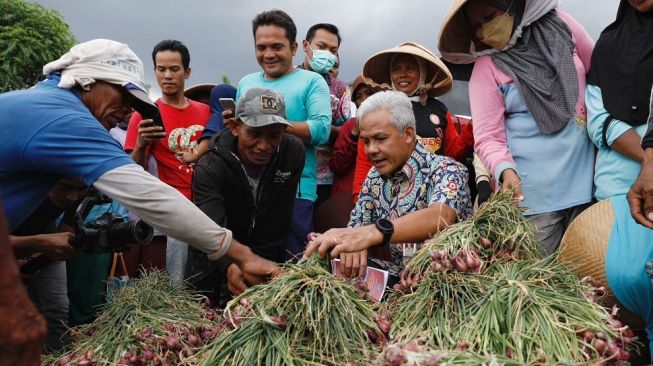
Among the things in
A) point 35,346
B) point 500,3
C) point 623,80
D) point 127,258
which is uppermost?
point 500,3

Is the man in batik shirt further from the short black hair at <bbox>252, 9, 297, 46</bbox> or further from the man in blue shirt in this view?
the short black hair at <bbox>252, 9, 297, 46</bbox>

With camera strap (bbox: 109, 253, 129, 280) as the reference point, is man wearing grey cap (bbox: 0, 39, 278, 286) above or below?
above

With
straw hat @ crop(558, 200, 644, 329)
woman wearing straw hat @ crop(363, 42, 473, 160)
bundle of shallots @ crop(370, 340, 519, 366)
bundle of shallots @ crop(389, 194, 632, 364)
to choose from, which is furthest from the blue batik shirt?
bundle of shallots @ crop(370, 340, 519, 366)

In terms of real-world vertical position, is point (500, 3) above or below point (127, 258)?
above

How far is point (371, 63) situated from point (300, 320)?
2.54m

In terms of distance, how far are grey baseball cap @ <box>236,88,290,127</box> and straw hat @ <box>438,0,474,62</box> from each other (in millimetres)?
1000

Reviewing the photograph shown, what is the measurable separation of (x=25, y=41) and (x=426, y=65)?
10.9 meters

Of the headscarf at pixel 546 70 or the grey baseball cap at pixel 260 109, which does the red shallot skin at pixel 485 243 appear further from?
the grey baseball cap at pixel 260 109

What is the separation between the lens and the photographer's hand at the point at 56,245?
9.92ft

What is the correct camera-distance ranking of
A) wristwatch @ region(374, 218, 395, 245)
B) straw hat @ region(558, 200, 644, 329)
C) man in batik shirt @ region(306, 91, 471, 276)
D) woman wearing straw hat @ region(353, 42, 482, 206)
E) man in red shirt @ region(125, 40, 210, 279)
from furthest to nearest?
man in red shirt @ region(125, 40, 210, 279), woman wearing straw hat @ region(353, 42, 482, 206), man in batik shirt @ region(306, 91, 471, 276), wristwatch @ region(374, 218, 395, 245), straw hat @ region(558, 200, 644, 329)

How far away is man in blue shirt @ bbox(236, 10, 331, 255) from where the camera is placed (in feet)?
13.1

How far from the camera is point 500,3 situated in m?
3.23

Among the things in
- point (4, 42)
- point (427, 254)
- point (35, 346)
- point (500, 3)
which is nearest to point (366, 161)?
point (500, 3)

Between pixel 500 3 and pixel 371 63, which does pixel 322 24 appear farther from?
pixel 500 3
